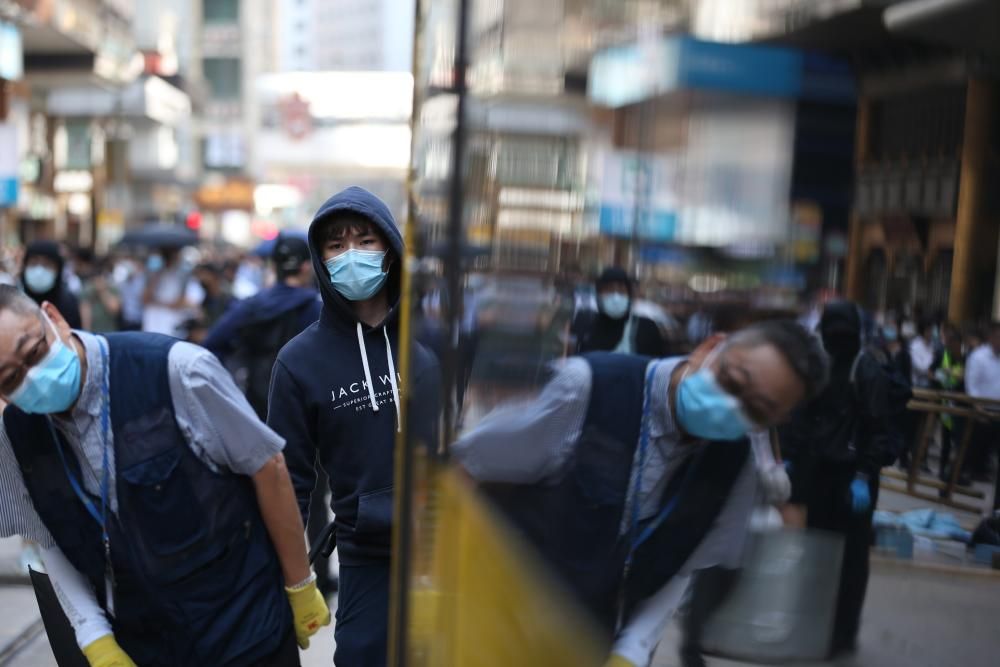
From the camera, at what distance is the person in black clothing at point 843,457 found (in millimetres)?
1712

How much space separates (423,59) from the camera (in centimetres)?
172

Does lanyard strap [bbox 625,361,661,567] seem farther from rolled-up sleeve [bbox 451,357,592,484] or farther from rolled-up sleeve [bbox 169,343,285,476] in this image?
rolled-up sleeve [bbox 169,343,285,476]

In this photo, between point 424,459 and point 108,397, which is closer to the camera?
point 424,459

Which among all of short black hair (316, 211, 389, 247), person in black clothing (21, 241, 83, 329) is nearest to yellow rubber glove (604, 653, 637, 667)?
short black hair (316, 211, 389, 247)

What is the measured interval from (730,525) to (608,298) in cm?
39

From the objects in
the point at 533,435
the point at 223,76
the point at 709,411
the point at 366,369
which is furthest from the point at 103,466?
the point at 223,76

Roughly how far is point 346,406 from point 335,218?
0.51 m

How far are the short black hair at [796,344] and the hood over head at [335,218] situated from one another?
1414 millimetres

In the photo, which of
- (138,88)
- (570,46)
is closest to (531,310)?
(570,46)

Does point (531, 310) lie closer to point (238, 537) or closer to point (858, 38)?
point (858, 38)

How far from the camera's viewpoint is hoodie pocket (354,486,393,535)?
270cm

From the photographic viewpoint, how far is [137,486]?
7.69 feet

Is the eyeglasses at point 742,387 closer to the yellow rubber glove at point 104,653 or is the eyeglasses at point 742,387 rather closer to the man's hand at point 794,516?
the man's hand at point 794,516

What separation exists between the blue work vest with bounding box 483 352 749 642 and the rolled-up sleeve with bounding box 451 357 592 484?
0.01 metres
